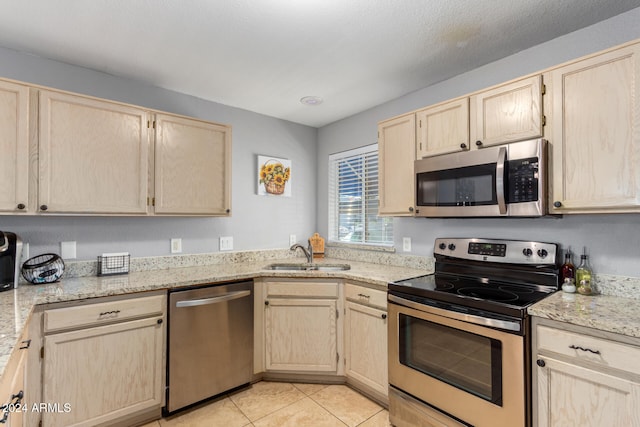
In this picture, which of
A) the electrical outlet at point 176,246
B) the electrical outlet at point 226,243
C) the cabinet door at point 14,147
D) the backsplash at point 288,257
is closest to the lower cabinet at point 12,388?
the cabinet door at point 14,147

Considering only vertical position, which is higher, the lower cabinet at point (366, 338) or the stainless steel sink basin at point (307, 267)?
the stainless steel sink basin at point (307, 267)

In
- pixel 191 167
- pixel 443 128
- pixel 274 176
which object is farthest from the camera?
pixel 274 176

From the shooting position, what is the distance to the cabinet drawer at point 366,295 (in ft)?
7.07

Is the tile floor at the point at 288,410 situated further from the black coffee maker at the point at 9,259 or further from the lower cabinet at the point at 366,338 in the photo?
the black coffee maker at the point at 9,259

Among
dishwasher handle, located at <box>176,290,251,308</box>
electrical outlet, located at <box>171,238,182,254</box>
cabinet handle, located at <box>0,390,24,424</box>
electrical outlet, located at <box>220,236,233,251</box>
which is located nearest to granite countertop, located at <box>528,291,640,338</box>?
dishwasher handle, located at <box>176,290,251,308</box>

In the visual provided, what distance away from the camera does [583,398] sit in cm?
131

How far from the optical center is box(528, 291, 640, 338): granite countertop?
1238mm

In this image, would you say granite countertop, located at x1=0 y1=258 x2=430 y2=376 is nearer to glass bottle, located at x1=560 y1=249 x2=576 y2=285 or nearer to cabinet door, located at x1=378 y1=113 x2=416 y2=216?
cabinet door, located at x1=378 y1=113 x2=416 y2=216

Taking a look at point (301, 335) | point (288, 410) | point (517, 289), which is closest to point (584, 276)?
point (517, 289)

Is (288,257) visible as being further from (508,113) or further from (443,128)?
(508,113)

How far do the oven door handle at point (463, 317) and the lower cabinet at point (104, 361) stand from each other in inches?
60.2

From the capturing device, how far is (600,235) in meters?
1.73

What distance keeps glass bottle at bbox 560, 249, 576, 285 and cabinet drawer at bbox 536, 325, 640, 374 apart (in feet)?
1.66

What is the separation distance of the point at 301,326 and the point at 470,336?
50.3 inches
